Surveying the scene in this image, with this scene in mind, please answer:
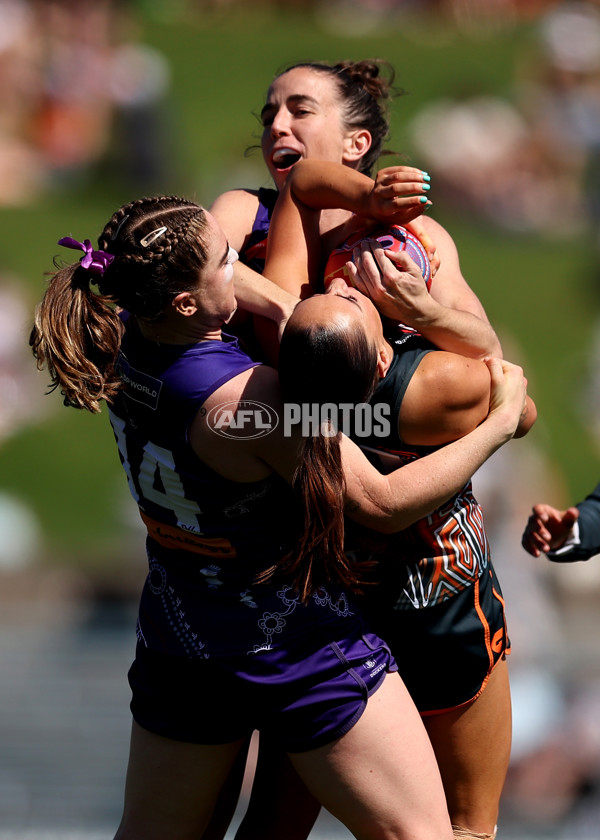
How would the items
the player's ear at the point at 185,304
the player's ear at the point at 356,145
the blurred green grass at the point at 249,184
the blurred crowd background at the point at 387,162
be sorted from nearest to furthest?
the player's ear at the point at 185,304 → the player's ear at the point at 356,145 → the blurred crowd background at the point at 387,162 → the blurred green grass at the point at 249,184

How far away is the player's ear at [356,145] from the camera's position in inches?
97.1

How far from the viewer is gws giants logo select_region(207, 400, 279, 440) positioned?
1.97 m

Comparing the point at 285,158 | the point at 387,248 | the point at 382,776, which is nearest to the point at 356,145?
the point at 285,158

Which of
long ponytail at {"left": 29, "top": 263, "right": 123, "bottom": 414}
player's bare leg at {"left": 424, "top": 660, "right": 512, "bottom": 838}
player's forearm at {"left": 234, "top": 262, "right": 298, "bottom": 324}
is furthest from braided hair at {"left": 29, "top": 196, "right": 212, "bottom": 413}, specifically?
player's bare leg at {"left": 424, "top": 660, "right": 512, "bottom": 838}

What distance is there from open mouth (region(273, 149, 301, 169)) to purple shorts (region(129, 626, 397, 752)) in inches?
38.6

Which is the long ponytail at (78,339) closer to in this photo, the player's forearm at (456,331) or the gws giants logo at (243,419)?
the gws giants logo at (243,419)

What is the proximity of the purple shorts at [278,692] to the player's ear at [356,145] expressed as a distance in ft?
3.31

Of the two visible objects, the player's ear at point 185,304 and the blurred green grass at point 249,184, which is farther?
the blurred green grass at point 249,184

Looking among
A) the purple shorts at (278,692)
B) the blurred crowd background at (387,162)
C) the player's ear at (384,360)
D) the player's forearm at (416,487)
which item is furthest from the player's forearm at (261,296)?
the blurred crowd background at (387,162)

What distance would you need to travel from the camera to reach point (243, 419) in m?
1.97

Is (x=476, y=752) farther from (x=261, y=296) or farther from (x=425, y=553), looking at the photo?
(x=261, y=296)

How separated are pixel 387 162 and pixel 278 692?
3768mm

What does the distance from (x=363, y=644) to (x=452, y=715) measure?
32cm

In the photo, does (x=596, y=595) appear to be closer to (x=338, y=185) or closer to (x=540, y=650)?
(x=540, y=650)
